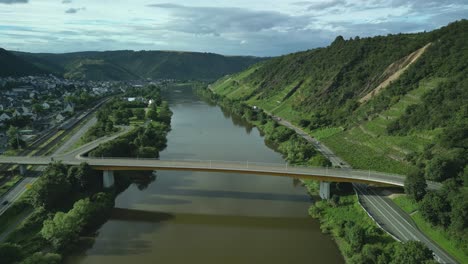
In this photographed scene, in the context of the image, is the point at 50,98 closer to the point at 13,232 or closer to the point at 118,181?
the point at 118,181

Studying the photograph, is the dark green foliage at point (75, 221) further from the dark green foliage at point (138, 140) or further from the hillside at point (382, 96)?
the hillside at point (382, 96)

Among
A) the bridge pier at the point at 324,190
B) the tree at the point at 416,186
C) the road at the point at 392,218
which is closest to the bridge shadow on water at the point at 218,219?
the bridge pier at the point at 324,190

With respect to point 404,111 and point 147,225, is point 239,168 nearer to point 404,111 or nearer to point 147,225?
point 147,225

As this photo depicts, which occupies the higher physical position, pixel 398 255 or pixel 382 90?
pixel 382 90

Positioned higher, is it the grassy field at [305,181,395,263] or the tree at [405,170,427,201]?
the tree at [405,170,427,201]

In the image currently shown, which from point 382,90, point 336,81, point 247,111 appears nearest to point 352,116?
point 382,90

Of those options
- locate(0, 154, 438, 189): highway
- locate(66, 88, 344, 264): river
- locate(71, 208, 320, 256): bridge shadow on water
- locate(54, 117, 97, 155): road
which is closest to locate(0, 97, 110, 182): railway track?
locate(54, 117, 97, 155): road

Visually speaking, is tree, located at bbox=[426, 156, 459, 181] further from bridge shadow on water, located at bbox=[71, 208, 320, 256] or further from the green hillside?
bridge shadow on water, located at bbox=[71, 208, 320, 256]
